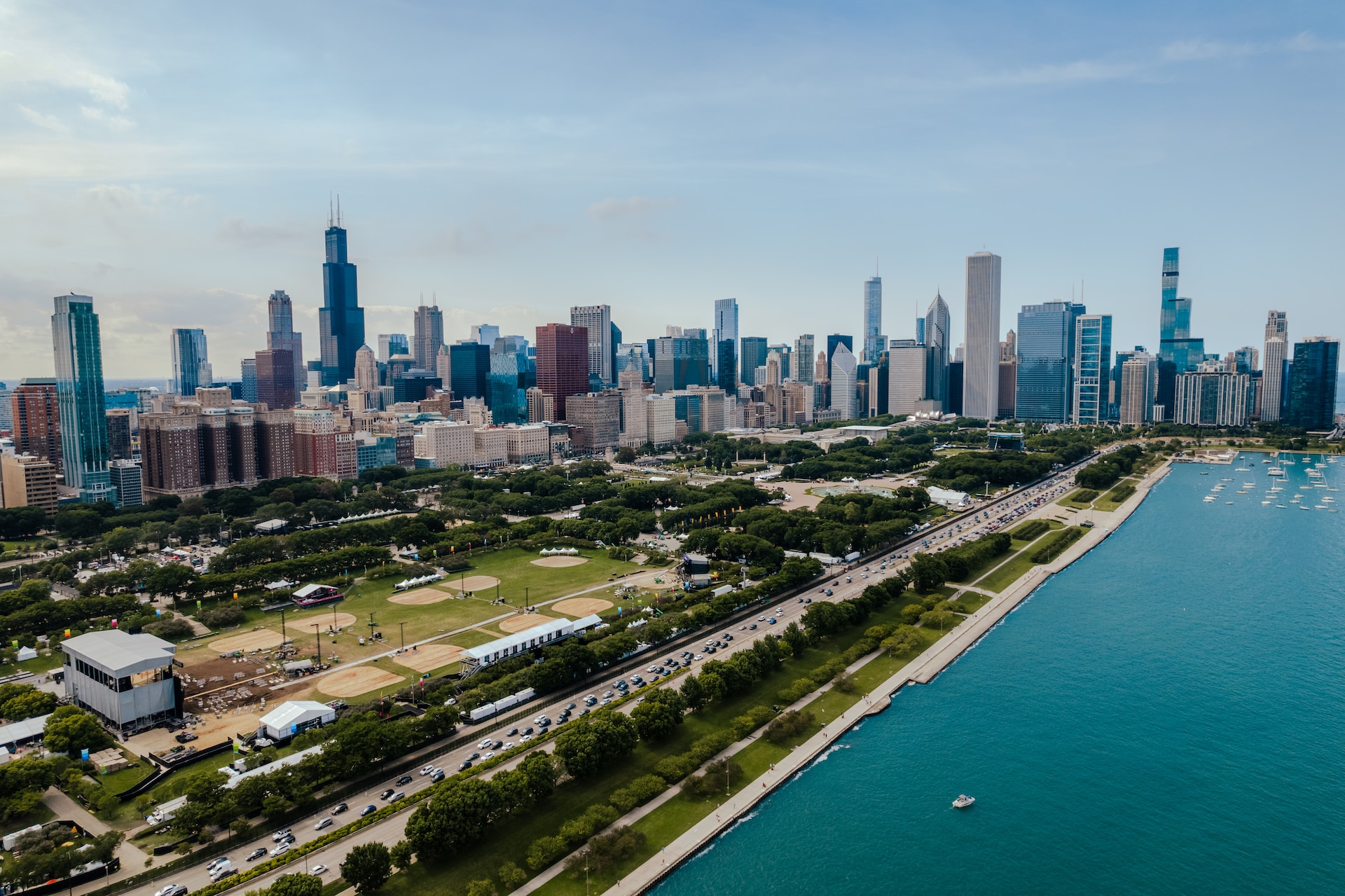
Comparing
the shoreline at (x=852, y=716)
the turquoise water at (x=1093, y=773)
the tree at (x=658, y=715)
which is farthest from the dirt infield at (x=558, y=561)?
the turquoise water at (x=1093, y=773)

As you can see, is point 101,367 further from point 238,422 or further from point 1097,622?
point 1097,622

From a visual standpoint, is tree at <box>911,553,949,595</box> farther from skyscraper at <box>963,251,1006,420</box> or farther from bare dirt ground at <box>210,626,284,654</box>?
skyscraper at <box>963,251,1006,420</box>

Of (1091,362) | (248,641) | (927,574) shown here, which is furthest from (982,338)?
(248,641)

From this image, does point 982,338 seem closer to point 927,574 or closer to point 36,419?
point 927,574

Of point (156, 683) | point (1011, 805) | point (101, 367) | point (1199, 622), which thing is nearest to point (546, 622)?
point (156, 683)

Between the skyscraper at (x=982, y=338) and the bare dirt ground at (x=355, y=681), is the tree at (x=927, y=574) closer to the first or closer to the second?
the bare dirt ground at (x=355, y=681)

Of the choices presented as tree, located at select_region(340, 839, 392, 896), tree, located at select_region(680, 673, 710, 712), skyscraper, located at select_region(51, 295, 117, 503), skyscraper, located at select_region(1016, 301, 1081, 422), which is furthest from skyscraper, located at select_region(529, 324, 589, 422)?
tree, located at select_region(340, 839, 392, 896)
